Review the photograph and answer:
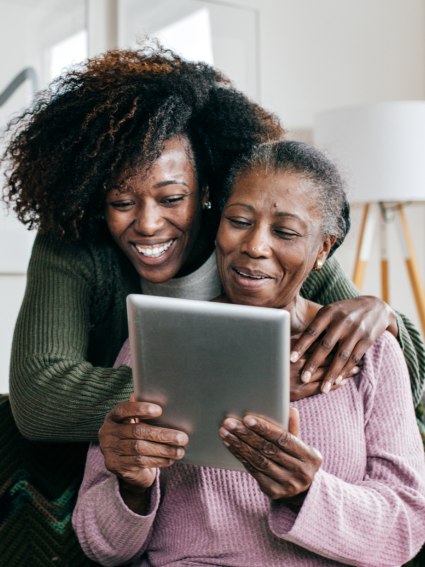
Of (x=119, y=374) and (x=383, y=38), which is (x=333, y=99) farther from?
(x=119, y=374)

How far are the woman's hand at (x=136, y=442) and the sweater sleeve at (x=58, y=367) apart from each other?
227 mm

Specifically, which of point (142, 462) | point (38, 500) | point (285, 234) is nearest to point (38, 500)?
point (38, 500)

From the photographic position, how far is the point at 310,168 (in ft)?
3.37

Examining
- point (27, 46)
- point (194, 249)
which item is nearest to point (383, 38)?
point (27, 46)

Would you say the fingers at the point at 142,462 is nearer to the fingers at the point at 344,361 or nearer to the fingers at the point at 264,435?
the fingers at the point at 264,435

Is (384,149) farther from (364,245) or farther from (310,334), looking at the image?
(310,334)

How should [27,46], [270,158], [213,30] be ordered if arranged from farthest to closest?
1. [213,30]
2. [27,46]
3. [270,158]

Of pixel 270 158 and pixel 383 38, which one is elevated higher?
Answer: pixel 383 38

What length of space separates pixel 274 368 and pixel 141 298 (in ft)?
0.59

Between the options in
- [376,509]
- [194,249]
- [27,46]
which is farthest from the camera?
[27,46]

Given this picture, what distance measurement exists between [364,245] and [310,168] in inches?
69.6

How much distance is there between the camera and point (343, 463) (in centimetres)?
100

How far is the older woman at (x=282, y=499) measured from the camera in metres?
0.93

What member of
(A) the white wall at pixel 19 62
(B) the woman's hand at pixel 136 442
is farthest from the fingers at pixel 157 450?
(A) the white wall at pixel 19 62
